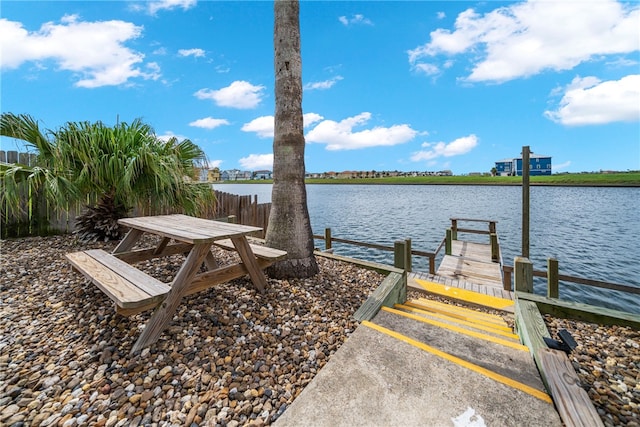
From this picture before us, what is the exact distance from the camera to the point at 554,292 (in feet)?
13.7

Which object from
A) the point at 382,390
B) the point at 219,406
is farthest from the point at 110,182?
the point at 382,390

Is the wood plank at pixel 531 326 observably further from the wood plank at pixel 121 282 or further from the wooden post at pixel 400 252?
the wood plank at pixel 121 282

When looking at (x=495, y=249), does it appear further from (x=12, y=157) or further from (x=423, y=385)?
(x=12, y=157)

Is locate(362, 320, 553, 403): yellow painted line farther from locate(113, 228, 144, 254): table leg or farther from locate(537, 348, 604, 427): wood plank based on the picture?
locate(113, 228, 144, 254): table leg

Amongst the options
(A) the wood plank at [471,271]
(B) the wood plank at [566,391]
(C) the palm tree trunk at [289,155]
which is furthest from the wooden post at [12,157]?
(A) the wood plank at [471,271]

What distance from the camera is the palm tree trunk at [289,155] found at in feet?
10.5

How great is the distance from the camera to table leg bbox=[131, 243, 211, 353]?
1990 millimetres

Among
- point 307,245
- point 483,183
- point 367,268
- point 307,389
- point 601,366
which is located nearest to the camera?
point 307,389

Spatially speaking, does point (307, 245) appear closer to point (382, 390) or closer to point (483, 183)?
point (382, 390)

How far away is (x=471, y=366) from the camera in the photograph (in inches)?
74.5

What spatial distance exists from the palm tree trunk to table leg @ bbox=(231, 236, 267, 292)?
46 centimetres

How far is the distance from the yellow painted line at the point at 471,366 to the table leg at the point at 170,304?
5.15ft

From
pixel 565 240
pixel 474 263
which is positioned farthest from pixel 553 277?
pixel 565 240

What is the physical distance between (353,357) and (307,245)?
1.58 meters
